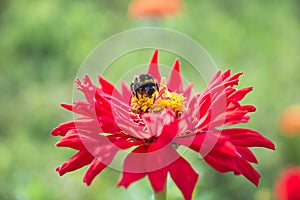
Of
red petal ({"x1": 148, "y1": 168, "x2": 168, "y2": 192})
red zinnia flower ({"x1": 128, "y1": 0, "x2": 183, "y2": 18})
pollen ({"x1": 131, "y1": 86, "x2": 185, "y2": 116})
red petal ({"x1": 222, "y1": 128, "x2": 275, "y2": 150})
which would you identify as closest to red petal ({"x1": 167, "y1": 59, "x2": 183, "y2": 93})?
pollen ({"x1": 131, "y1": 86, "x2": 185, "y2": 116})

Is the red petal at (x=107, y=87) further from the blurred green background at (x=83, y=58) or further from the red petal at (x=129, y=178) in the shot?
the blurred green background at (x=83, y=58)

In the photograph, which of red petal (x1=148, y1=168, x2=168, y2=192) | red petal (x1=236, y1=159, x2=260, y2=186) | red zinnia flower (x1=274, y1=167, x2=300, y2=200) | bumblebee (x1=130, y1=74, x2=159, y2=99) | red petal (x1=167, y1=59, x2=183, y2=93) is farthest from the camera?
red zinnia flower (x1=274, y1=167, x2=300, y2=200)

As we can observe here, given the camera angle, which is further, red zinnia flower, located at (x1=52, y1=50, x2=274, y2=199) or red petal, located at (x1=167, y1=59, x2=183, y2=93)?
red petal, located at (x1=167, y1=59, x2=183, y2=93)

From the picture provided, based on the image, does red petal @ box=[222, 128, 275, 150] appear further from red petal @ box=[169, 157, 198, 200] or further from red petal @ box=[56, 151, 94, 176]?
red petal @ box=[56, 151, 94, 176]

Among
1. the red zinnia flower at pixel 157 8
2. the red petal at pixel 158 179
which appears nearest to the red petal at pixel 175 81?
the red petal at pixel 158 179

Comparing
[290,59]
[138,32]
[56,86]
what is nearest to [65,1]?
[138,32]

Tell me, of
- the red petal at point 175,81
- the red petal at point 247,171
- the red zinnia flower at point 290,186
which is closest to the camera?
the red petal at point 247,171

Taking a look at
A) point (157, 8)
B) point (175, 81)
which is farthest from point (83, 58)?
point (175, 81)
